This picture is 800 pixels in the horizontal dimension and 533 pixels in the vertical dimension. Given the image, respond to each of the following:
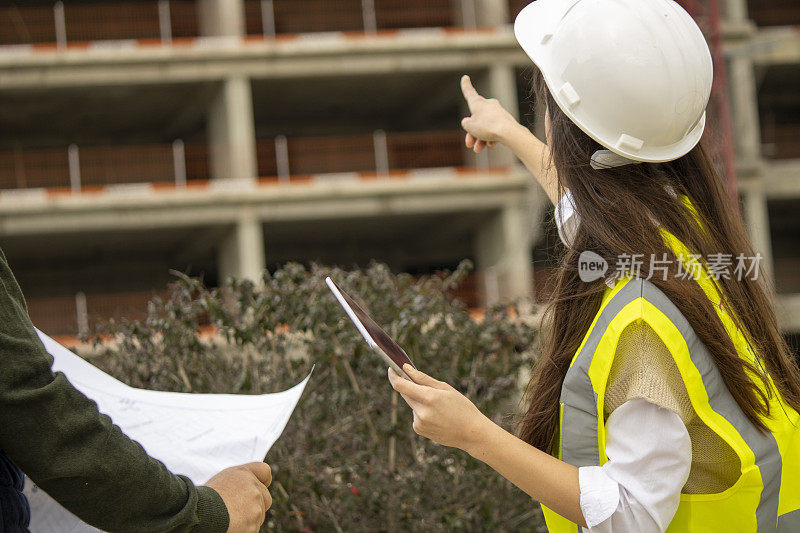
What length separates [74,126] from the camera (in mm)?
19578

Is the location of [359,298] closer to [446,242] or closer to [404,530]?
[404,530]

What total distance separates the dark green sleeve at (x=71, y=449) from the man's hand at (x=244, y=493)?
3.7 inches

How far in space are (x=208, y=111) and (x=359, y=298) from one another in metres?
15.1

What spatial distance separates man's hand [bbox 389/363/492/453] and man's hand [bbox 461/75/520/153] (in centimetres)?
85

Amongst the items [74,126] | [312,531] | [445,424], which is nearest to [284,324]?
[312,531]

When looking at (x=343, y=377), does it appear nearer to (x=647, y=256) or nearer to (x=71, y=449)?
(x=647, y=256)

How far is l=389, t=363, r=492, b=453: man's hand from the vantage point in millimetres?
1479

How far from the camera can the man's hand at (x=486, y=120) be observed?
2.19 metres

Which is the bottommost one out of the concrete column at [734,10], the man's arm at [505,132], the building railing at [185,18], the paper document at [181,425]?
the paper document at [181,425]

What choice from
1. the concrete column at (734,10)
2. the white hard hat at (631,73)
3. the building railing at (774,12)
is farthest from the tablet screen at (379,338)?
the building railing at (774,12)

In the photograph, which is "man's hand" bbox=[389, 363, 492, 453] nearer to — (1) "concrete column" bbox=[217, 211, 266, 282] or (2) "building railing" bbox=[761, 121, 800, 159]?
(1) "concrete column" bbox=[217, 211, 266, 282]

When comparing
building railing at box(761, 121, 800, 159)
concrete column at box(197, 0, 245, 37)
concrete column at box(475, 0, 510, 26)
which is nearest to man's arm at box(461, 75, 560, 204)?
concrete column at box(197, 0, 245, 37)

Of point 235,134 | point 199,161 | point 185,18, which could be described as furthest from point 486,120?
point 185,18

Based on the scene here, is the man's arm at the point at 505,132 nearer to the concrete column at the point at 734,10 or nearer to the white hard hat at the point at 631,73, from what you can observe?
the white hard hat at the point at 631,73
